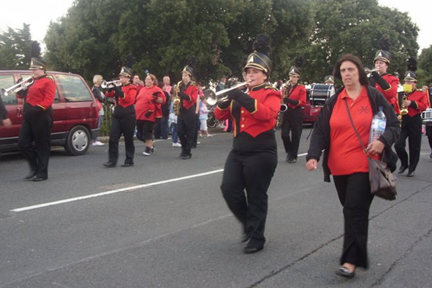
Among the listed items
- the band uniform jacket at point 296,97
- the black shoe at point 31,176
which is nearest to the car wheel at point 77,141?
the black shoe at point 31,176

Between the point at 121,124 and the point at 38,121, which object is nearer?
the point at 38,121

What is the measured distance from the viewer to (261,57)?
16.4ft

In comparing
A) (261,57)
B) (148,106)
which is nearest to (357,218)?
(261,57)

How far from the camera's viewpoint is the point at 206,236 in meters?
5.45

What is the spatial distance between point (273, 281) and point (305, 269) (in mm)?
421

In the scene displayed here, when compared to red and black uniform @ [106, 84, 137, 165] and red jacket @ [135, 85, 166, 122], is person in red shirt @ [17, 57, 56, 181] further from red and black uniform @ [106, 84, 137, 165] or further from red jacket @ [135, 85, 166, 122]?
red jacket @ [135, 85, 166, 122]

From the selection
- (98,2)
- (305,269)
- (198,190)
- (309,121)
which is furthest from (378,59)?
(98,2)

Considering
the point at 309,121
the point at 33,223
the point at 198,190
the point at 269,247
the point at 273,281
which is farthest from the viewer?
the point at 309,121

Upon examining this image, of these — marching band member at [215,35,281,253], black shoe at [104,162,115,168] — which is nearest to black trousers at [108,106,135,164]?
black shoe at [104,162,115,168]

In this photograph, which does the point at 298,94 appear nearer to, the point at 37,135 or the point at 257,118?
the point at 37,135

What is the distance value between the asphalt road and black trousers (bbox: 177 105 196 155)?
220 centimetres

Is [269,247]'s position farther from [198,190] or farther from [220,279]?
[198,190]

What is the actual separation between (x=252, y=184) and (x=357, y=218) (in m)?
1.06

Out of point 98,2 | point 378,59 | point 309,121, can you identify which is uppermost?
point 98,2
